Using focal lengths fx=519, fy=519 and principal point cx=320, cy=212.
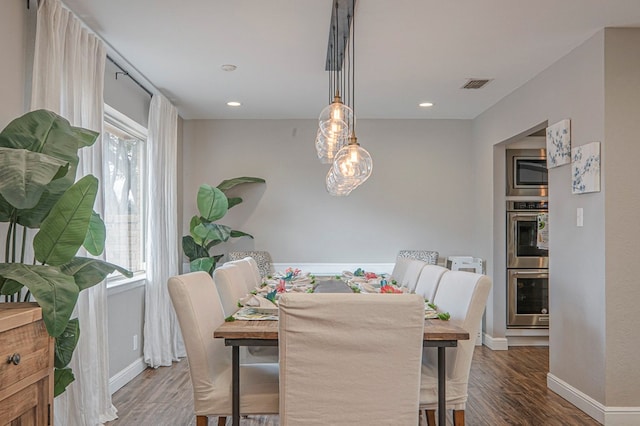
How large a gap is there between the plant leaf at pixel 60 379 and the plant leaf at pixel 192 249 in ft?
10.6

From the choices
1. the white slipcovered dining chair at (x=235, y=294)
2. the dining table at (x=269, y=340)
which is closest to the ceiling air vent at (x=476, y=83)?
the white slipcovered dining chair at (x=235, y=294)

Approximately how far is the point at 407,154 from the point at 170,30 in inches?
142

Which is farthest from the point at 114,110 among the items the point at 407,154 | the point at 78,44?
the point at 407,154

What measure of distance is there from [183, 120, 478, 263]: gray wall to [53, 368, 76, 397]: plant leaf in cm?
386

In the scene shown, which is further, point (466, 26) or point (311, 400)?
point (466, 26)

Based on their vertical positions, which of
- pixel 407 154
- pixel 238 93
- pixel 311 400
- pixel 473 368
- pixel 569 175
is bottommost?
pixel 473 368

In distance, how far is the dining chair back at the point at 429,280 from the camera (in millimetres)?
3222

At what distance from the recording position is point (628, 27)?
3.41m

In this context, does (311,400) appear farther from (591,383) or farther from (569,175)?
(569,175)

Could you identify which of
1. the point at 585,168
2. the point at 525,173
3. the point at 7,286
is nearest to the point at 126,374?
the point at 7,286

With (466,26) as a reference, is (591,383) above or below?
below

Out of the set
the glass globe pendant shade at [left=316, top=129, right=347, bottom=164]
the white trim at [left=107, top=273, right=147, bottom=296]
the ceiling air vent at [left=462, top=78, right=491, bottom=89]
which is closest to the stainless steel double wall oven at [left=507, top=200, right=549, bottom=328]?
the ceiling air vent at [left=462, top=78, right=491, bottom=89]

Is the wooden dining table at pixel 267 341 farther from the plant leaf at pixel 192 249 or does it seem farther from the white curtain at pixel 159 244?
the plant leaf at pixel 192 249

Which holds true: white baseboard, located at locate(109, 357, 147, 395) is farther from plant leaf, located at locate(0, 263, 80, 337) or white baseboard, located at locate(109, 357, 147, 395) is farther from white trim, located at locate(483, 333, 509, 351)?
white trim, located at locate(483, 333, 509, 351)
